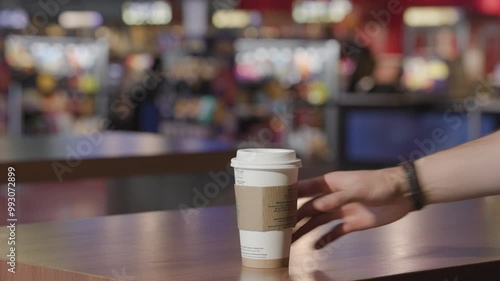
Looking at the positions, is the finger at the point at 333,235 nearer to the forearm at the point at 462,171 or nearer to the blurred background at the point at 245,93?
the forearm at the point at 462,171

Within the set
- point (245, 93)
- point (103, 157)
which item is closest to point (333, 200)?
point (103, 157)

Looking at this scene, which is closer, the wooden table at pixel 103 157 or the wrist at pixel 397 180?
the wrist at pixel 397 180

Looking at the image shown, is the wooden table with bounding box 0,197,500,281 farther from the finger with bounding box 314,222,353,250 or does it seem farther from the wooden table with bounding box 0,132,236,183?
the wooden table with bounding box 0,132,236,183

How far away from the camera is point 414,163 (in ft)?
5.23

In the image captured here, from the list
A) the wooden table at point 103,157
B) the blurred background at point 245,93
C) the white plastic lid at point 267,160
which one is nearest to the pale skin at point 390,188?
the white plastic lid at point 267,160

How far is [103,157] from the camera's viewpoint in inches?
136

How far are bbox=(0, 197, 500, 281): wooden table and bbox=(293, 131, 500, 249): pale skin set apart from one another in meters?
0.06

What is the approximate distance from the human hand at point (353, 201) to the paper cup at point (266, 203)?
0.09m

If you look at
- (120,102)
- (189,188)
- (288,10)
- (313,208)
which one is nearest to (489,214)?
(313,208)

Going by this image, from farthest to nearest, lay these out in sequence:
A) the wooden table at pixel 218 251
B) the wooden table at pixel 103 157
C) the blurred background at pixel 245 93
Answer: the blurred background at pixel 245 93 → the wooden table at pixel 103 157 → the wooden table at pixel 218 251

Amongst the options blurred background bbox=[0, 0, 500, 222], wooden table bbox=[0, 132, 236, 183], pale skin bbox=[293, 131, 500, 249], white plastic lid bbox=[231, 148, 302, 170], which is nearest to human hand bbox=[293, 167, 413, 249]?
pale skin bbox=[293, 131, 500, 249]

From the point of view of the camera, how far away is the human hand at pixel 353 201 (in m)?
1.50

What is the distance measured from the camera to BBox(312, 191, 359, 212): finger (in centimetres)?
148

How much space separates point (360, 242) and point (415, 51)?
37.4 ft
